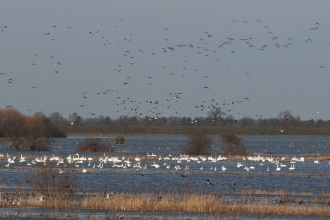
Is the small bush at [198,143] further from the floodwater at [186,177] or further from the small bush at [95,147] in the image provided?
the floodwater at [186,177]

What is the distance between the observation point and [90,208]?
93.6ft

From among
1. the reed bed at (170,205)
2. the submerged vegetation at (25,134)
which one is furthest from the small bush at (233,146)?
the reed bed at (170,205)

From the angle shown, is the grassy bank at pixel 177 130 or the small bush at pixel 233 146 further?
the grassy bank at pixel 177 130

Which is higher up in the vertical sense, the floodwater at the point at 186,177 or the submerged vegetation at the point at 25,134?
the submerged vegetation at the point at 25,134

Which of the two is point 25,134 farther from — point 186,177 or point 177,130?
point 177,130

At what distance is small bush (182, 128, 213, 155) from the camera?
72.1 m

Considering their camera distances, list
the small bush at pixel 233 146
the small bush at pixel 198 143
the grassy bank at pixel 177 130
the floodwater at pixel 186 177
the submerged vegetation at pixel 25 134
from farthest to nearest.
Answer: the grassy bank at pixel 177 130 → the submerged vegetation at pixel 25 134 → the small bush at pixel 233 146 → the small bush at pixel 198 143 → the floodwater at pixel 186 177

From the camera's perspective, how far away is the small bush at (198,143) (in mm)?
72125

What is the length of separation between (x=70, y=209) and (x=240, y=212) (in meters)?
6.13

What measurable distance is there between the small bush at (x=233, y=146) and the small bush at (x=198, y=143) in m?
2.93

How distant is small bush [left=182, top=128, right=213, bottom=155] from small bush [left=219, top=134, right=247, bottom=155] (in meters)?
2.93

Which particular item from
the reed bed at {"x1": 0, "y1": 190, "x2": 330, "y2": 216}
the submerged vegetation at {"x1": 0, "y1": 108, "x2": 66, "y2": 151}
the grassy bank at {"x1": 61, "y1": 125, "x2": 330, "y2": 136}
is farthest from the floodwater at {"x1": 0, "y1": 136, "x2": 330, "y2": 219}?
the grassy bank at {"x1": 61, "y1": 125, "x2": 330, "y2": 136}

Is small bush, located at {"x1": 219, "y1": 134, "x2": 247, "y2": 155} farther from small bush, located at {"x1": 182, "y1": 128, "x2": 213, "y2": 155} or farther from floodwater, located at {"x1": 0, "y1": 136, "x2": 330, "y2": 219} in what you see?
floodwater, located at {"x1": 0, "y1": 136, "x2": 330, "y2": 219}

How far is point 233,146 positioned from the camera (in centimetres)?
7650
